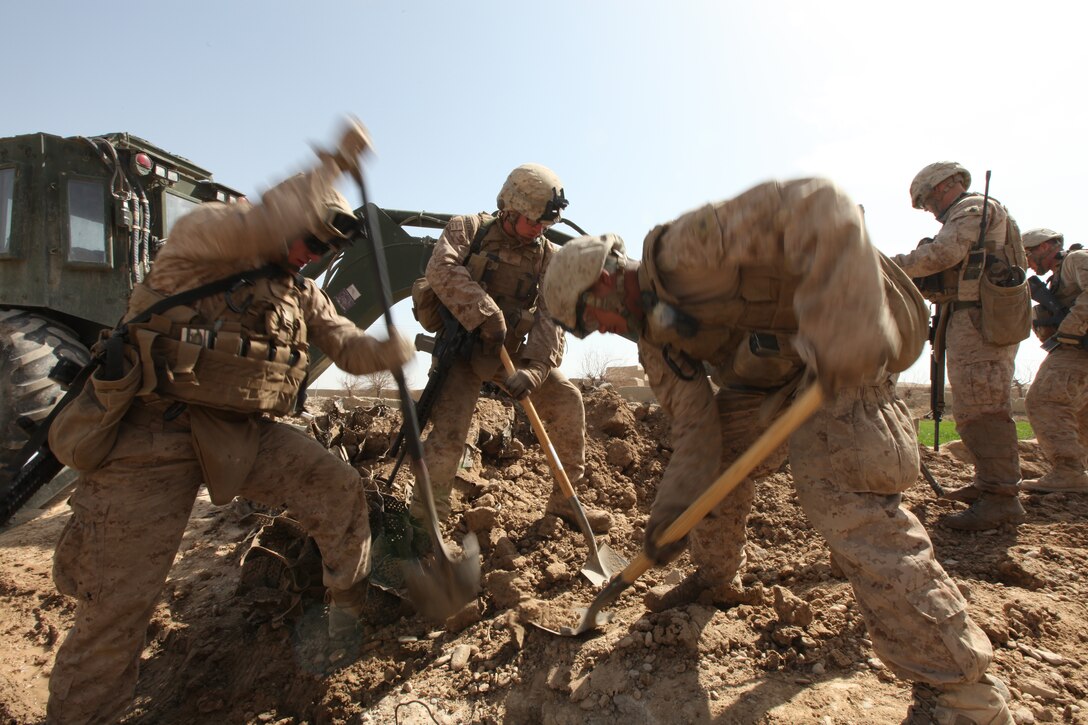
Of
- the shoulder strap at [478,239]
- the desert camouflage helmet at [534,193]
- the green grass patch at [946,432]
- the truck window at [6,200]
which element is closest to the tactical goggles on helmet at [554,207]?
the desert camouflage helmet at [534,193]

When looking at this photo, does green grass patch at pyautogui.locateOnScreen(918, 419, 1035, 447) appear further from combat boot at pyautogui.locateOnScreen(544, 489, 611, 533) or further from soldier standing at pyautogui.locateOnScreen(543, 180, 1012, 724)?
soldier standing at pyautogui.locateOnScreen(543, 180, 1012, 724)

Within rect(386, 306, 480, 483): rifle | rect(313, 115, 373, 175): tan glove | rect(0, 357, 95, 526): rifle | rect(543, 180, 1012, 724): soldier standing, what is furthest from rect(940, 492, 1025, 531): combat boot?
rect(0, 357, 95, 526): rifle

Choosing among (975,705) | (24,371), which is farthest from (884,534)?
(24,371)

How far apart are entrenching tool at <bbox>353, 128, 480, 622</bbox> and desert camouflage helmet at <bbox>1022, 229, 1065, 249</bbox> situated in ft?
16.9

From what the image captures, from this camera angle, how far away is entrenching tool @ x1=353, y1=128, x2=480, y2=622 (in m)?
2.82

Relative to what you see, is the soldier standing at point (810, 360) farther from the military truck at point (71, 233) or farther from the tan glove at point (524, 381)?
the military truck at point (71, 233)

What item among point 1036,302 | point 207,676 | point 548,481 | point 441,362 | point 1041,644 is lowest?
point 207,676

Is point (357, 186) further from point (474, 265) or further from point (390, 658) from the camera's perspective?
point (390, 658)

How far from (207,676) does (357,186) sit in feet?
8.37

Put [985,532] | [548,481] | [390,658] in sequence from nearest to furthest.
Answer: [390,658] < [985,532] < [548,481]

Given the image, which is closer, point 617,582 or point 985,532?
point 617,582

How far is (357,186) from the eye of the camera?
2.77m

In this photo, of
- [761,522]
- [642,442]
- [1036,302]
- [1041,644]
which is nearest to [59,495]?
[642,442]

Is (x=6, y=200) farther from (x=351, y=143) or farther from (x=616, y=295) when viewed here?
(x=616, y=295)
